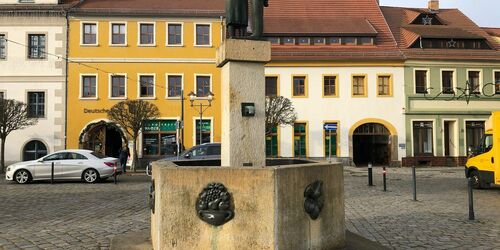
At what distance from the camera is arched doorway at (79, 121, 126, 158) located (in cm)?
3028

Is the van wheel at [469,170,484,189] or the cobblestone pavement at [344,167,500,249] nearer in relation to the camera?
the cobblestone pavement at [344,167,500,249]

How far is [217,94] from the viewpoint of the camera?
3192 cm

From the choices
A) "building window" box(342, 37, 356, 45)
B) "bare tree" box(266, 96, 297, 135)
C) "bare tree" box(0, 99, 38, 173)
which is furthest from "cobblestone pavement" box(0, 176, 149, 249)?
"building window" box(342, 37, 356, 45)

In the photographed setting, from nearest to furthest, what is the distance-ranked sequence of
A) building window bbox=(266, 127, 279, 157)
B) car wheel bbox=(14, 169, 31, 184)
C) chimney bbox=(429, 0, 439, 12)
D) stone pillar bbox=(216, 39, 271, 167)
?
stone pillar bbox=(216, 39, 271, 167) → car wheel bbox=(14, 169, 31, 184) → building window bbox=(266, 127, 279, 157) → chimney bbox=(429, 0, 439, 12)

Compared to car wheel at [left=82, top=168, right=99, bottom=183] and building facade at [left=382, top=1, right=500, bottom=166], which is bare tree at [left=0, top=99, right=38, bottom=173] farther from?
building facade at [left=382, top=1, right=500, bottom=166]

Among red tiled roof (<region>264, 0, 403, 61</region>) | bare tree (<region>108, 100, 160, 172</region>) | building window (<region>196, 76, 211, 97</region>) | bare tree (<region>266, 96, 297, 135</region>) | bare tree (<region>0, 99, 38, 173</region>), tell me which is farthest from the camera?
red tiled roof (<region>264, 0, 403, 61</region>)

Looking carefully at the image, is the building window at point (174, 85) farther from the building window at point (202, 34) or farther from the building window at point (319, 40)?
the building window at point (319, 40)

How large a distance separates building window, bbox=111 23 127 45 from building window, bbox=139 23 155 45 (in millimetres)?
1135

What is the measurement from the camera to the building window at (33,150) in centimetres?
3012

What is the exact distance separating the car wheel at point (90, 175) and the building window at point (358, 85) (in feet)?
64.0

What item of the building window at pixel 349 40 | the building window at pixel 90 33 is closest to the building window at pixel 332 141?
the building window at pixel 349 40

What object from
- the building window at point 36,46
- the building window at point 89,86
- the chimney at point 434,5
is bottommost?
the building window at point 89,86

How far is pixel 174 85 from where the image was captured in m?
31.4

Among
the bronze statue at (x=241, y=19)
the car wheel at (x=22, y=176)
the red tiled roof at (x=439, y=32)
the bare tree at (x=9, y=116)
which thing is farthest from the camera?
the red tiled roof at (x=439, y=32)
